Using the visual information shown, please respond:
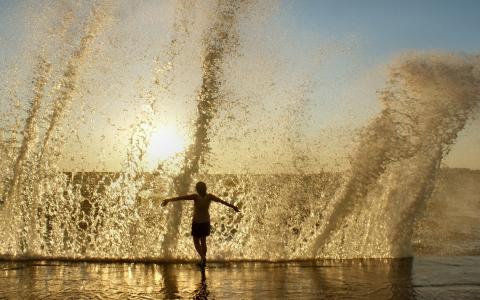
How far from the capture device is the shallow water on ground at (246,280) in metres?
6.82

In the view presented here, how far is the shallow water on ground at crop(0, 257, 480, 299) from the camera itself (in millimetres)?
6820

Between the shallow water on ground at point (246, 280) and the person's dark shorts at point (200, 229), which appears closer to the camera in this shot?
the shallow water on ground at point (246, 280)

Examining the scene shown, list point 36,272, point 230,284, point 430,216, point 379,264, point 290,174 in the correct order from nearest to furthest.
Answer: point 230,284 < point 36,272 < point 379,264 < point 290,174 < point 430,216

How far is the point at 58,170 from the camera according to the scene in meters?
12.2

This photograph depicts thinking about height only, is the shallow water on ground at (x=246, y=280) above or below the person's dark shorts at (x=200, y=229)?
below

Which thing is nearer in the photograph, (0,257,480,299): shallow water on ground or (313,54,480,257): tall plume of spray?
(0,257,480,299): shallow water on ground

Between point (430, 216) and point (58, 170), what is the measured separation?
20299 mm

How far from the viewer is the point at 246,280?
26.4 feet

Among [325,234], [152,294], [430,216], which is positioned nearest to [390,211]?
[325,234]

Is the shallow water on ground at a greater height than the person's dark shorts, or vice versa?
the person's dark shorts

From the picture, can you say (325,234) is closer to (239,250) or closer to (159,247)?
(239,250)

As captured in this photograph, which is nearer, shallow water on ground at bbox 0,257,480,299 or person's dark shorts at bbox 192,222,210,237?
shallow water on ground at bbox 0,257,480,299

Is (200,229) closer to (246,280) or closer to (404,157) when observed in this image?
(246,280)

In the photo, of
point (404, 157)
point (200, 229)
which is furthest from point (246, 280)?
point (404, 157)
